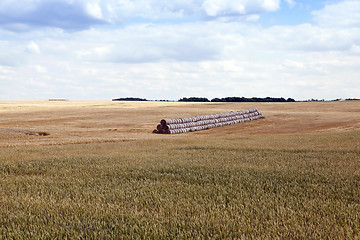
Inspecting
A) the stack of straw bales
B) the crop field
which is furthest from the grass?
the stack of straw bales

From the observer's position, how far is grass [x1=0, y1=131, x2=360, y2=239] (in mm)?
5969

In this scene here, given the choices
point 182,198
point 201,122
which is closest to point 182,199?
point 182,198

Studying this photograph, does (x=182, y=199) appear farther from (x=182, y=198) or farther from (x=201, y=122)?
(x=201, y=122)

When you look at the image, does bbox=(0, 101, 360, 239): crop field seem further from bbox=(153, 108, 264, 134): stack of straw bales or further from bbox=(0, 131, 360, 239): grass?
bbox=(153, 108, 264, 134): stack of straw bales

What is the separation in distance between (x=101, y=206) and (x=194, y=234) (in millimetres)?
2468

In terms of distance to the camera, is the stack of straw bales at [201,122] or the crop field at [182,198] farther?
the stack of straw bales at [201,122]

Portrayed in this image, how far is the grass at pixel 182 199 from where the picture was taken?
19.6 feet

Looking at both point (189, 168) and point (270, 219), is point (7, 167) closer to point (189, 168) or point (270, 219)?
point (189, 168)

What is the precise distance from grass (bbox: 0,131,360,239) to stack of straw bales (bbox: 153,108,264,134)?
20.4m

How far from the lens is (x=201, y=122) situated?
38.0 m

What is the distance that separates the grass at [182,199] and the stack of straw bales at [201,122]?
20352 mm

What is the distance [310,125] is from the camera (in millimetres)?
37156

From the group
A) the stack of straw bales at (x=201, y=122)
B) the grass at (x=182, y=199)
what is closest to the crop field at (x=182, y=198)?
the grass at (x=182, y=199)

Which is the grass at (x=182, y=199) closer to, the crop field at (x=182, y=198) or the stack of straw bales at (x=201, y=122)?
the crop field at (x=182, y=198)
